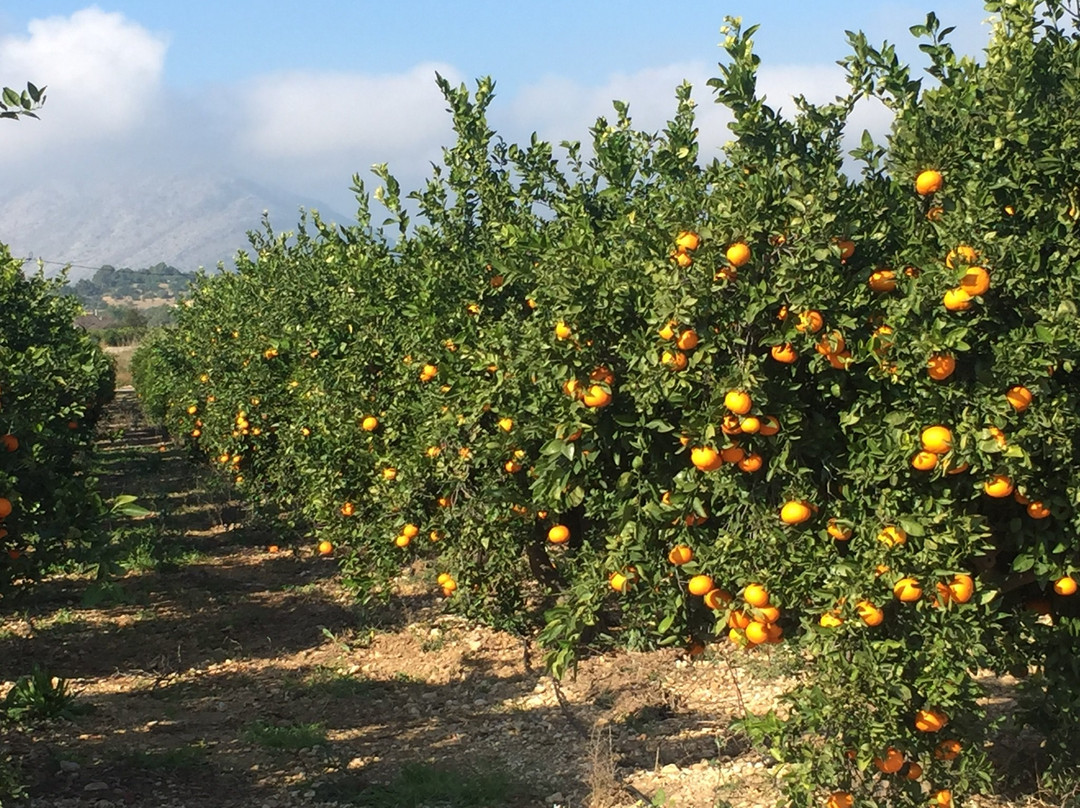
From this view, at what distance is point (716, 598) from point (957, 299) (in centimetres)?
135

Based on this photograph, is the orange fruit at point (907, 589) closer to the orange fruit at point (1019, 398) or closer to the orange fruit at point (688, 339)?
the orange fruit at point (1019, 398)

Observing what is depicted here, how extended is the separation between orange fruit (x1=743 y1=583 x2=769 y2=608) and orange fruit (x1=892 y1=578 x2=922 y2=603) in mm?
426

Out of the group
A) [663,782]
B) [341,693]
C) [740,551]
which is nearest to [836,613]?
[740,551]

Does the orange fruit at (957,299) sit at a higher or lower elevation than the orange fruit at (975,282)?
lower

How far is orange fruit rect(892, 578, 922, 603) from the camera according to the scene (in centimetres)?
331

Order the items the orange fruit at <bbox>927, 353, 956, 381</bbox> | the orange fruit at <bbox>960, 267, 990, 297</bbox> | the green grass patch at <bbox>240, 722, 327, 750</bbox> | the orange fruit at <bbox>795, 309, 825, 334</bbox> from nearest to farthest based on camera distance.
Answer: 1. the orange fruit at <bbox>960, 267, 990, 297</bbox>
2. the orange fruit at <bbox>927, 353, 956, 381</bbox>
3. the orange fruit at <bbox>795, 309, 825, 334</bbox>
4. the green grass patch at <bbox>240, 722, 327, 750</bbox>

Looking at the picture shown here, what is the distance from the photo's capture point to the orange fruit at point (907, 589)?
3.31m

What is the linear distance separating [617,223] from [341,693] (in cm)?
409

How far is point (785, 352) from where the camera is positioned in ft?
11.3

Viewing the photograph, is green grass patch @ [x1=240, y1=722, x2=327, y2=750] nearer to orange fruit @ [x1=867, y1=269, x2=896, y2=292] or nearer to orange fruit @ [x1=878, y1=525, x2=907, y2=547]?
orange fruit @ [x1=878, y1=525, x2=907, y2=547]

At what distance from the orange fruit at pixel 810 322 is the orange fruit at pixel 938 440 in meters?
0.47

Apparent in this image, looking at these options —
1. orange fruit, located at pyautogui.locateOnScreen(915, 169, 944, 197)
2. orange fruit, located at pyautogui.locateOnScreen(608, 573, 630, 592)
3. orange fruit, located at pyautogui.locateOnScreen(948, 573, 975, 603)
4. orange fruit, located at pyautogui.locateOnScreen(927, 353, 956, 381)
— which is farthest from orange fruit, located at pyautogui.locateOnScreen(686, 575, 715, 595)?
orange fruit, located at pyautogui.locateOnScreen(915, 169, 944, 197)

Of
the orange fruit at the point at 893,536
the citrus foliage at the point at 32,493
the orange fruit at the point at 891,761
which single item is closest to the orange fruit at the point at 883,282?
the orange fruit at the point at 893,536

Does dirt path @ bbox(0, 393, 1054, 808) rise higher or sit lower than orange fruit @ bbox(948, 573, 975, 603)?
lower
